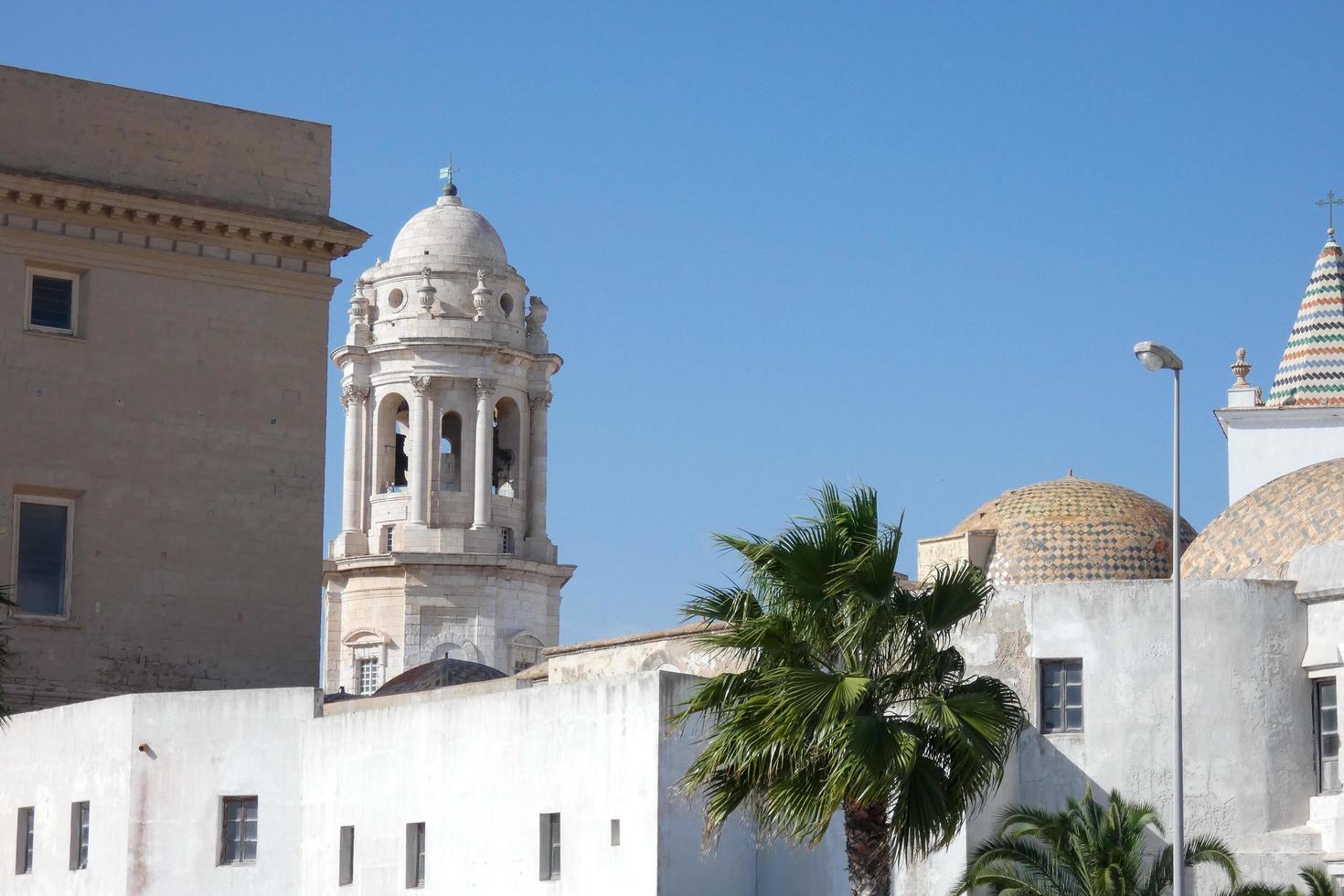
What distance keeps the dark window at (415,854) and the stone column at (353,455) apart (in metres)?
38.0

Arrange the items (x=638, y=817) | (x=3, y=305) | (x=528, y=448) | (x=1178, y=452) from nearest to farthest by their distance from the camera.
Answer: (x=1178, y=452)
(x=638, y=817)
(x=3, y=305)
(x=528, y=448)

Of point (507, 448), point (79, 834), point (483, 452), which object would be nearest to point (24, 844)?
point (79, 834)

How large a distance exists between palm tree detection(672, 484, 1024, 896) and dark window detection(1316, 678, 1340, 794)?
6980 mm

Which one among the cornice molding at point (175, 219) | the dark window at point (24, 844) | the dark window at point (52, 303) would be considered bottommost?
the dark window at point (24, 844)

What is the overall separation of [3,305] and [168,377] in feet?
9.22

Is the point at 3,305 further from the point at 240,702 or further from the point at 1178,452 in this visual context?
the point at 1178,452

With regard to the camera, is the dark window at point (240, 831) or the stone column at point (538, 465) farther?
the stone column at point (538, 465)

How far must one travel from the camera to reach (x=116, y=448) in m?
36.3

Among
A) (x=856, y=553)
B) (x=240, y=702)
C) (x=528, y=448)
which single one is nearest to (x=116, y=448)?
(x=240, y=702)

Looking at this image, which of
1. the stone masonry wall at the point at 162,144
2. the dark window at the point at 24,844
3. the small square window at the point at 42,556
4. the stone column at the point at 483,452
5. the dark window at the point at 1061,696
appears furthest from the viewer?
the stone column at the point at 483,452

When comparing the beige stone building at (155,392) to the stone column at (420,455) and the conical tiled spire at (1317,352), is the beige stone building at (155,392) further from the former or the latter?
the stone column at (420,455)

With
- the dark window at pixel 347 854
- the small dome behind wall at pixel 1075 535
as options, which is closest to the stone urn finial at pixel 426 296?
the small dome behind wall at pixel 1075 535

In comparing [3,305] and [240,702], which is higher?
[3,305]

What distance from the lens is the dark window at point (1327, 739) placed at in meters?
26.5
